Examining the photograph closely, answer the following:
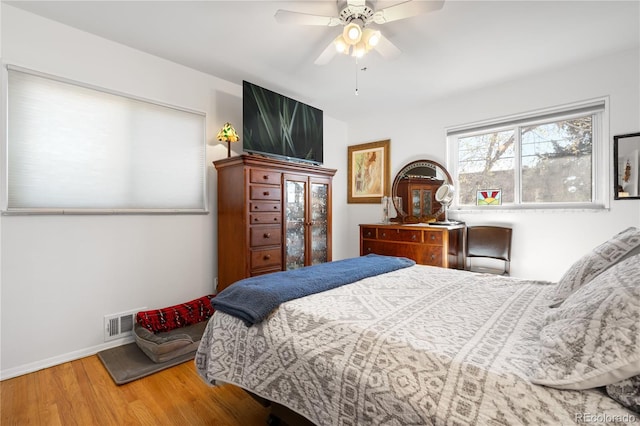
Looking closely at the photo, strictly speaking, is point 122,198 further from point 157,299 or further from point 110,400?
point 110,400

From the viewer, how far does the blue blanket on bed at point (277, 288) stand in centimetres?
132

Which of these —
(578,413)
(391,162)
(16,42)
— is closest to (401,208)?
(391,162)

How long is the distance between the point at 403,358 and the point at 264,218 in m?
2.12

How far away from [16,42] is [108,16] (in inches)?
24.9

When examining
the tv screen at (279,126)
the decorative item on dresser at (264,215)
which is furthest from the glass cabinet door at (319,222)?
the tv screen at (279,126)

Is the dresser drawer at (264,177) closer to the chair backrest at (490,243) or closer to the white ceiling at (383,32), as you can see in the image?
the white ceiling at (383,32)

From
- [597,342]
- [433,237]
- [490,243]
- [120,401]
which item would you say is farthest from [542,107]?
[120,401]

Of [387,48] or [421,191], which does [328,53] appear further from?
[421,191]

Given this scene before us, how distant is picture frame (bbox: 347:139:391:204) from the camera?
411 centimetres

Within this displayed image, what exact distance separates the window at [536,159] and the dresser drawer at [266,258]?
2.30m

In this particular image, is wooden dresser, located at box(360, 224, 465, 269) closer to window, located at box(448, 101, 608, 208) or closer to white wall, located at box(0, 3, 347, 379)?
window, located at box(448, 101, 608, 208)

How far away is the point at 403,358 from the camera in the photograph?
0.92 meters

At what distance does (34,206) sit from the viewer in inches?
81.9

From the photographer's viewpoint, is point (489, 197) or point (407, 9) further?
point (489, 197)
